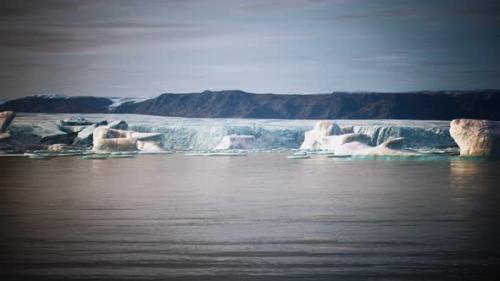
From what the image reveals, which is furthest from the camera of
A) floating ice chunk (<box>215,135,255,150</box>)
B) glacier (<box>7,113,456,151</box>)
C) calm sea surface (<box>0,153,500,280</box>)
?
floating ice chunk (<box>215,135,255,150</box>)

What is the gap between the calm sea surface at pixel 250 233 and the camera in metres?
4.20

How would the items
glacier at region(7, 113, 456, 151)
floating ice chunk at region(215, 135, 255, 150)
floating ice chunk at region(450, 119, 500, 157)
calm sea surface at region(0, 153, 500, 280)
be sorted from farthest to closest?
floating ice chunk at region(215, 135, 255, 150), glacier at region(7, 113, 456, 151), floating ice chunk at region(450, 119, 500, 157), calm sea surface at region(0, 153, 500, 280)

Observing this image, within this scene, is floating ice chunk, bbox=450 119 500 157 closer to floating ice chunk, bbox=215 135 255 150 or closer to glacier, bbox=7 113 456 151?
glacier, bbox=7 113 456 151

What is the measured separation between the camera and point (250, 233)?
5.50m

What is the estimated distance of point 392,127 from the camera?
74.8ft

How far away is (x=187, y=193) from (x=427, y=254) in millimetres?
5065

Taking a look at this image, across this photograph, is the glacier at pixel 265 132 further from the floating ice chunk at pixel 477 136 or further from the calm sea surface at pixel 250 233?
the calm sea surface at pixel 250 233

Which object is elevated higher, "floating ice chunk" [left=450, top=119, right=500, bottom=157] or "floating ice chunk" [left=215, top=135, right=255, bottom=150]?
"floating ice chunk" [left=450, top=119, right=500, bottom=157]

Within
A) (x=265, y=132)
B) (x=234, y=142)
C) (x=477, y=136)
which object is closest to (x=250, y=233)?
(x=477, y=136)

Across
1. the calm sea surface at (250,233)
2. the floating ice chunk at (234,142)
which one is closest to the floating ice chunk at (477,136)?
the calm sea surface at (250,233)

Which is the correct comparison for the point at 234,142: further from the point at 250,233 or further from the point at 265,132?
the point at 250,233

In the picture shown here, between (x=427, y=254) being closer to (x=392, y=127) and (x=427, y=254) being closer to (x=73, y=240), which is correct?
(x=73, y=240)

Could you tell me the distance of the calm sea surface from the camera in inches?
165

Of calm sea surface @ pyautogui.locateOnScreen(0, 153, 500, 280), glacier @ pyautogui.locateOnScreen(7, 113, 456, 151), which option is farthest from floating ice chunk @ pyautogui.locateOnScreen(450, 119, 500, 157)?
calm sea surface @ pyautogui.locateOnScreen(0, 153, 500, 280)
